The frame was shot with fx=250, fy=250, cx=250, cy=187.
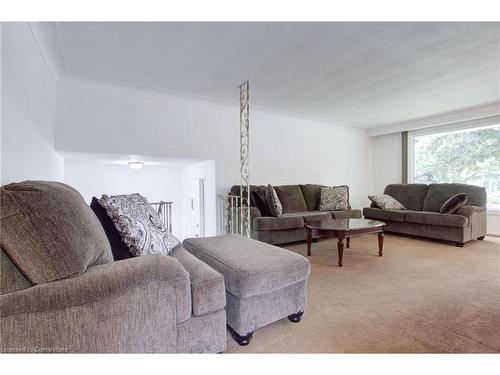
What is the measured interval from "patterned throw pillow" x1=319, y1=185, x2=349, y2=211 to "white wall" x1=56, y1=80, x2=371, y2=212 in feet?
2.15

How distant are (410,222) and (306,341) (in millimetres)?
3428

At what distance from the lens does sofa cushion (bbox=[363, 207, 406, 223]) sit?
13.5ft

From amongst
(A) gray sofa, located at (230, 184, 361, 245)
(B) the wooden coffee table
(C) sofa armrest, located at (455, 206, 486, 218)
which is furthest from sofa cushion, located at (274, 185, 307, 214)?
(C) sofa armrest, located at (455, 206, 486, 218)

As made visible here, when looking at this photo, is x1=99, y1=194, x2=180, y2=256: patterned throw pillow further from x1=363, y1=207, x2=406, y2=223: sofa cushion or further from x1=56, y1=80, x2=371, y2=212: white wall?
x1=363, y1=207, x2=406, y2=223: sofa cushion

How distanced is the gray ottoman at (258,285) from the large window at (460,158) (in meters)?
4.71

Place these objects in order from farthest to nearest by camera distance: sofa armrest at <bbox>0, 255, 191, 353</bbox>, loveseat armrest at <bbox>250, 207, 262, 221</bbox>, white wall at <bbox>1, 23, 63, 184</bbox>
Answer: loveseat armrest at <bbox>250, 207, 262, 221</bbox> → white wall at <bbox>1, 23, 63, 184</bbox> → sofa armrest at <bbox>0, 255, 191, 353</bbox>

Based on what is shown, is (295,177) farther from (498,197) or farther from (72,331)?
(72,331)

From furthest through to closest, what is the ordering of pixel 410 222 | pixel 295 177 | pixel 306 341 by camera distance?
pixel 295 177, pixel 410 222, pixel 306 341

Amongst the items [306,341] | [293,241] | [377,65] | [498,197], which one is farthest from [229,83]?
[498,197]

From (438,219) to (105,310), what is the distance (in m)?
4.26

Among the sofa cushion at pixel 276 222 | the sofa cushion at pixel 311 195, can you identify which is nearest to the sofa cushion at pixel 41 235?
the sofa cushion at pixel 276 222

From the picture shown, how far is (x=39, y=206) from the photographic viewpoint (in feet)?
3.09

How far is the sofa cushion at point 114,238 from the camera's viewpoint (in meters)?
1.47

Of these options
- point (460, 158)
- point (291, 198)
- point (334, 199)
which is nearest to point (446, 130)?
point (460, 158)
